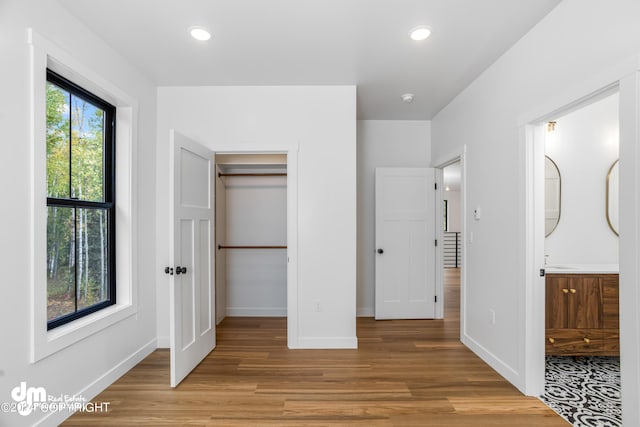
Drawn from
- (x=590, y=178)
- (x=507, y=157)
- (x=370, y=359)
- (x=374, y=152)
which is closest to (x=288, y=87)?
(x=374, y=152)

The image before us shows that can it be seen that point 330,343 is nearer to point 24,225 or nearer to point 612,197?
point 24,225

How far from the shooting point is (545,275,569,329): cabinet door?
2.75 m

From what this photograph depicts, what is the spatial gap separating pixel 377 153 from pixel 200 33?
278 cm

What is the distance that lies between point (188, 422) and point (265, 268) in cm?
237

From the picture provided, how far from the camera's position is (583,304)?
275cm

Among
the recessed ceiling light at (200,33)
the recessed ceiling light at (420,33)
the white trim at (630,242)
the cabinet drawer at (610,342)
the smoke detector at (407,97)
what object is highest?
the recessed ceiling light at (200,33)

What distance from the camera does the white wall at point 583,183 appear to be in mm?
3299

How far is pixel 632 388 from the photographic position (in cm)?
160

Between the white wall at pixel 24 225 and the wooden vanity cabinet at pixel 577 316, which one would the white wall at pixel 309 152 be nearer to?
the white wall at pixel 24 225

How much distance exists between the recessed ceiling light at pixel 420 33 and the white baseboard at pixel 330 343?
8.94ft

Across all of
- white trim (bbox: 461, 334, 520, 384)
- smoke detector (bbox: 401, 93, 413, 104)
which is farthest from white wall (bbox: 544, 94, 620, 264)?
smoke detector (bbox: 401, 93, 413, 104)

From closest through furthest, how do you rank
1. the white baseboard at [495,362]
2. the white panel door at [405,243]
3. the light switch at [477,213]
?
the white baseboard at [495,362] < the light switch at [477,213] < the white panel door at [405,243]

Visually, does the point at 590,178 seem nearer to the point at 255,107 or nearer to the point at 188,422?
the point at 255,107

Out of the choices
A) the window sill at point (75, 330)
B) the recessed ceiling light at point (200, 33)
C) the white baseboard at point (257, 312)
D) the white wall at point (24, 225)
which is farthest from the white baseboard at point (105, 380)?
the recessed ceiling light at point (200, 33)
